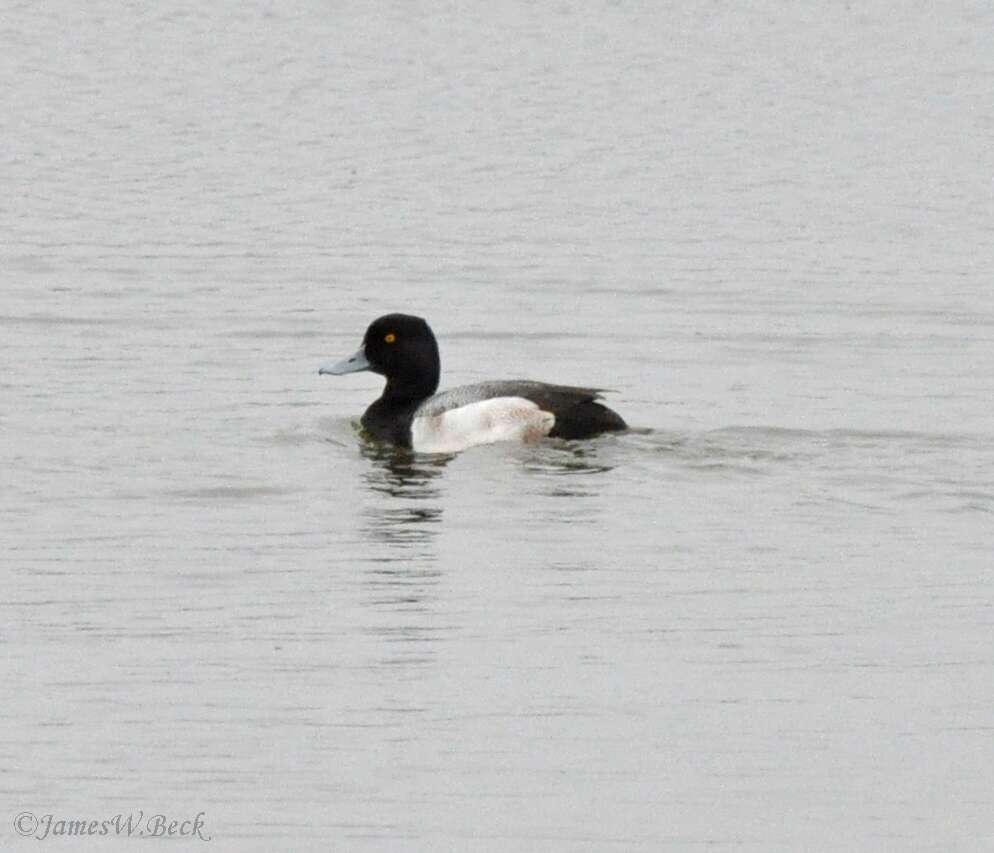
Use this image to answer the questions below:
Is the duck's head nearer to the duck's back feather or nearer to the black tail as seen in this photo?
the duck's back feather

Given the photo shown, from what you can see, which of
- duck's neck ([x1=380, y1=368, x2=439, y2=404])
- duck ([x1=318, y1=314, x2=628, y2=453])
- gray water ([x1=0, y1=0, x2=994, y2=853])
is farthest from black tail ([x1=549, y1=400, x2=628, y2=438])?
duck's neck ([x1=380, y1=368, x2=439, y2=404])

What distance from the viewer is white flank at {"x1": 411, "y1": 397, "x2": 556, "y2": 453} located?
15.7m

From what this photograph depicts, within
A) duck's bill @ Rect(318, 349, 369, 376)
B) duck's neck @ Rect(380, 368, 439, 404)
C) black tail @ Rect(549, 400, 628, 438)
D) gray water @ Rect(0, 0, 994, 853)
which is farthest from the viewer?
duck's bill @ Rect(318, 349, 369, 376)

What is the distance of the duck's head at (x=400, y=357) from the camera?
16812 mm

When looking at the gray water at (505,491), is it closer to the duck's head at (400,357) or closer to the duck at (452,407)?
the duck at (452,407)

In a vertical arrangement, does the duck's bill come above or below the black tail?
above

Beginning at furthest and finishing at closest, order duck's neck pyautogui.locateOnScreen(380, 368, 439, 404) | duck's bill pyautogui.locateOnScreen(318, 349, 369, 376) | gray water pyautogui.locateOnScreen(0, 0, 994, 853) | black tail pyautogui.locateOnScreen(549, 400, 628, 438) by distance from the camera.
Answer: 1. duck's bill pyautogui.locateOnScreen(318, 349, 369, 376)
2. duck's neck pyautogui.locateOnScreen(380, 368, 439, 404)
3. black tail pyautogui.locateOnScreen(549, 400, 628, 438)
4. gray water pyautogui.locateOnScreen(0, 0, 994, 853)

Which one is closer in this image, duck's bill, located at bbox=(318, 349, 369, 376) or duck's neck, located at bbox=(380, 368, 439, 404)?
duck's neck, located at bbox=(380, 368, 439, 404)

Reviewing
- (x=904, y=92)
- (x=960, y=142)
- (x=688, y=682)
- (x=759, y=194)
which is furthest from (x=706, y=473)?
(x=904, y=92)

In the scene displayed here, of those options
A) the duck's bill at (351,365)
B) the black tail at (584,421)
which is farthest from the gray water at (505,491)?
the duck's bill at (351,365)

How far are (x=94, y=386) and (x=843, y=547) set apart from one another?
21.6ft

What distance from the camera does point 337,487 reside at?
14.4 meters

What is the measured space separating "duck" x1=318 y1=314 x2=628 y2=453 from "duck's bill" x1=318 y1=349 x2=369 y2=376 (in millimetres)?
15

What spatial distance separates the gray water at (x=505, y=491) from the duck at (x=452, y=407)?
21 cm
